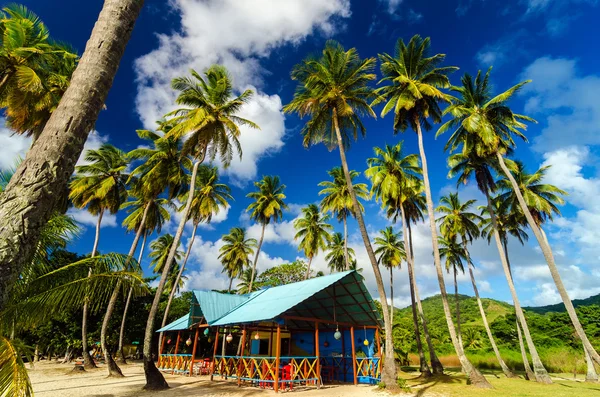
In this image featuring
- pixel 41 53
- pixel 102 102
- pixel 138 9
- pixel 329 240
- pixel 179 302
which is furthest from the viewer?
pixel 179 302

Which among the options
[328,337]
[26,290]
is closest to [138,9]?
[26,290]

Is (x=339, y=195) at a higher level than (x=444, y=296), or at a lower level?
higher

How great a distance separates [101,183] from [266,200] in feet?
49.3

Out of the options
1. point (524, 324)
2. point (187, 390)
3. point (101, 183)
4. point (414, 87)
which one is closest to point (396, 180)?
point (414, 87)

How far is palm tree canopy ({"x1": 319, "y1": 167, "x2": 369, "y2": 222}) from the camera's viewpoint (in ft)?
99.1

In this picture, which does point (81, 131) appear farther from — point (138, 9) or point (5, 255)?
point (138, 9)

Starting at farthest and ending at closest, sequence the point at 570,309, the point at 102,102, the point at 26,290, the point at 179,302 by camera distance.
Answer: the point at 179,302 → the point at 570,309 → the point at 26,290 → the point at 102,102

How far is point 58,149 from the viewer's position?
2988mm

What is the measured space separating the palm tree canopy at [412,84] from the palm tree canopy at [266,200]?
16692 millimetres

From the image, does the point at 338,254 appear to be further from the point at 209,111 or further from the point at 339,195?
the point at 209,111

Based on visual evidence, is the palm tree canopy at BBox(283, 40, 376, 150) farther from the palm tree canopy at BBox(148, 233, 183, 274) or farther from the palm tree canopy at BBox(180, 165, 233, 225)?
the palm tree canopy at BBox(148, 233, 183, 274)

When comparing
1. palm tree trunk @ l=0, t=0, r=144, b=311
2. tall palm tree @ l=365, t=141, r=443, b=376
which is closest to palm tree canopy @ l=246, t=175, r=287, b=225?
tall palm tree @ l=365, t=141, r=443, b=376

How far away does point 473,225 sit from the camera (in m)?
26.2

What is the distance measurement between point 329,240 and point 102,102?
33.0 meters
